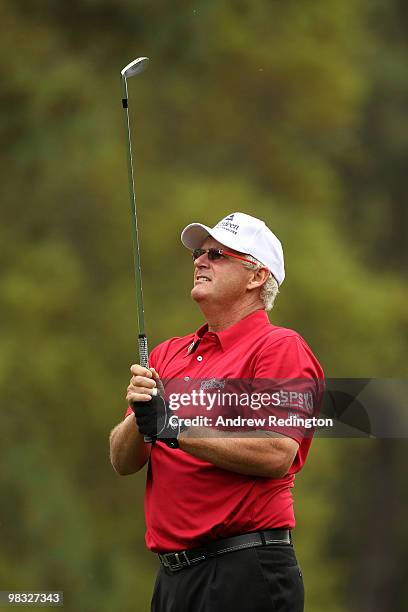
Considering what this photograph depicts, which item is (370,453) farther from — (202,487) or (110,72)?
(202,487)

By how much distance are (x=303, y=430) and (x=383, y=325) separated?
5.17 metres

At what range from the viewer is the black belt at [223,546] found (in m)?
3.00

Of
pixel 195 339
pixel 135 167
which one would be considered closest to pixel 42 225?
pixel 135 167

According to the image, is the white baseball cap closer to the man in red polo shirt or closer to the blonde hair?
the blonde hair

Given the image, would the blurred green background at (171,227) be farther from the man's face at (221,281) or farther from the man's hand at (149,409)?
the man's hand at (149,409)

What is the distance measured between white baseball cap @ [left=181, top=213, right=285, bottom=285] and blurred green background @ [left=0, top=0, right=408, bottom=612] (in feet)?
13.6

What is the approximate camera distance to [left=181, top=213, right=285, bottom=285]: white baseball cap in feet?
10.9

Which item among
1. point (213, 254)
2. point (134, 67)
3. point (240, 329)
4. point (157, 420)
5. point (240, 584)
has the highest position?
point (134, 67)

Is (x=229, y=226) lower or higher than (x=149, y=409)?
higher

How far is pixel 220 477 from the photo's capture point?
118 inches

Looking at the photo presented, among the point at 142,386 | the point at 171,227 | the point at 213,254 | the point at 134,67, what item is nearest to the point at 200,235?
the point at 213,254

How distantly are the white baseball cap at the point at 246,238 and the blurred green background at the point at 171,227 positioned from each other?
4152 millimetres

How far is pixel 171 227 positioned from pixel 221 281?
462 cm

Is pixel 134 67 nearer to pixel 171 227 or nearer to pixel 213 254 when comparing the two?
pixel 213 254
